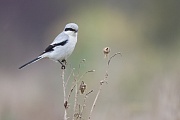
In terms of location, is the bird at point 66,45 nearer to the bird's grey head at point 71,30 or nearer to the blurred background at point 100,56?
the bird's grey head at point 71,30

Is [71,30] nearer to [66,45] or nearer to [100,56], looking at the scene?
[66,45]

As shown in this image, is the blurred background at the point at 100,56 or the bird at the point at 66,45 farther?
the blurred background at the point at 100,56

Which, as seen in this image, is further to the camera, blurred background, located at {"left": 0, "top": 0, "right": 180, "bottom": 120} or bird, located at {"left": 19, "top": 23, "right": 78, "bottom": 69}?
blurred background, located at {"left": 0, "top": 0, "right": 180, "bottom": 120}

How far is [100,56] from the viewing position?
39.4 ft

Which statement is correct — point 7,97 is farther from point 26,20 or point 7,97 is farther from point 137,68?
point 26,20

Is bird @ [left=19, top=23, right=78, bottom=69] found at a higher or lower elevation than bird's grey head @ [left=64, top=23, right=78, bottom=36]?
lower

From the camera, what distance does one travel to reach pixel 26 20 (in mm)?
21375

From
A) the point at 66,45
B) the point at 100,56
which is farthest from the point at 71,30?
the point at 100,56

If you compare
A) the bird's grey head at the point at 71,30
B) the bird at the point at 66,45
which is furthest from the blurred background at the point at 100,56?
the bird's grey head at the point at 71,30

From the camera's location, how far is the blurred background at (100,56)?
6.25 metres

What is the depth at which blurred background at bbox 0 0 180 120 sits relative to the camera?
6.25 metres

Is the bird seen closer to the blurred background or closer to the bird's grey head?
the bird's grey head

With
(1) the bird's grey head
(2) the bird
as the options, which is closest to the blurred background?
(2) the bird

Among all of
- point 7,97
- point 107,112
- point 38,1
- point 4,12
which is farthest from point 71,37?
point 38,1
